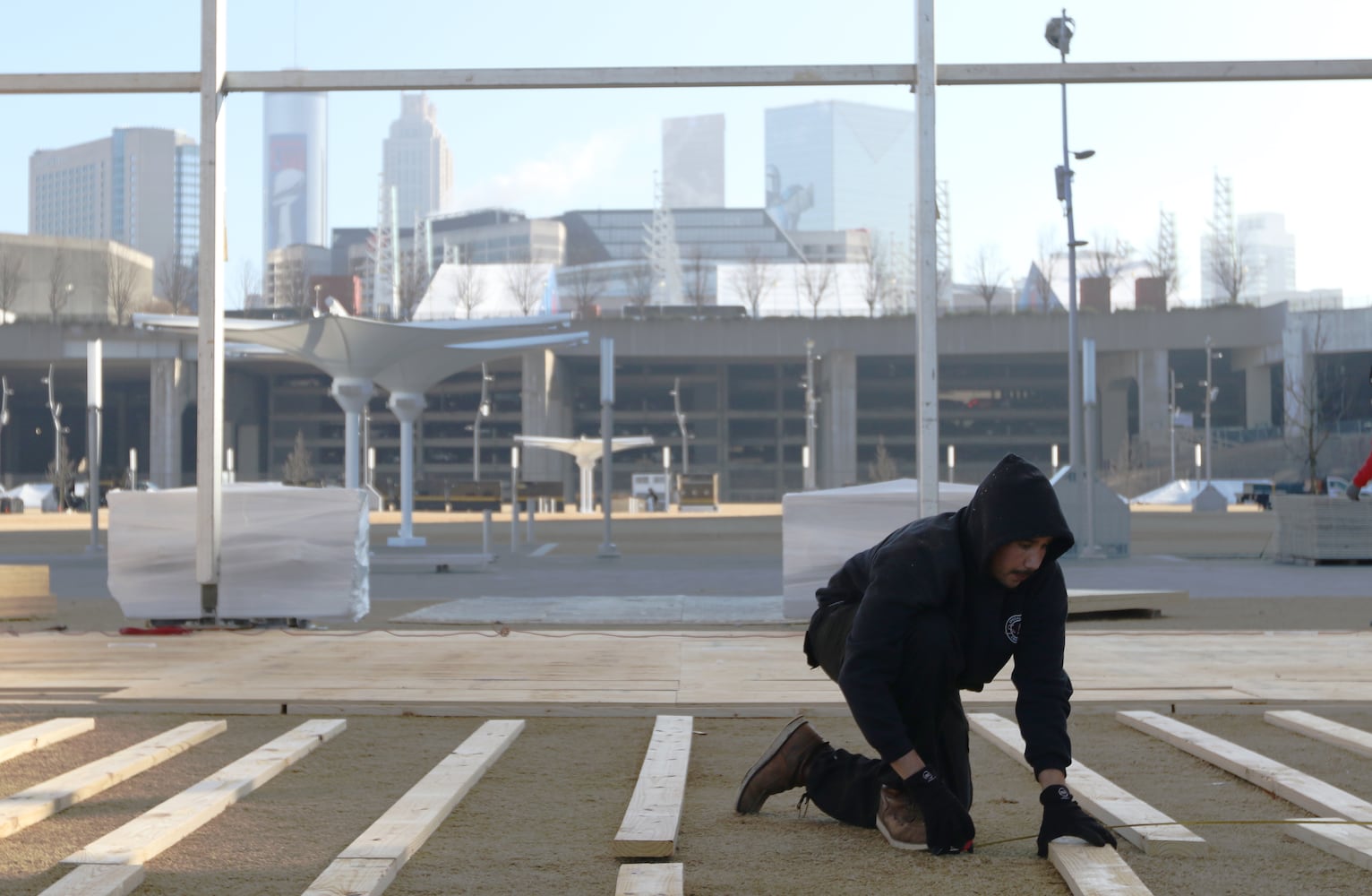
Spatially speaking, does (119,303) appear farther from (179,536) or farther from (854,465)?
(179,536)

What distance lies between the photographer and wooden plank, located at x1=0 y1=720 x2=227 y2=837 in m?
4.50

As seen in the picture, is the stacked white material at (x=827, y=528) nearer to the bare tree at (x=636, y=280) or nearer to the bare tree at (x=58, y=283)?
the bare tree at (x=58, y=283)

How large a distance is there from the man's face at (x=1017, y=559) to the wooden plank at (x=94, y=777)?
310cm

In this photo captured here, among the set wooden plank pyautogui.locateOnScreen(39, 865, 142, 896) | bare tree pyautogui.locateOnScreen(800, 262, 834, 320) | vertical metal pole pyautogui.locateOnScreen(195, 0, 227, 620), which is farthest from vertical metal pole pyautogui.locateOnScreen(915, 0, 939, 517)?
bare tree pyautogui.locateOnScreen(800, 262, 834, 320)

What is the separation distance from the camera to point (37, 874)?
3.80 m

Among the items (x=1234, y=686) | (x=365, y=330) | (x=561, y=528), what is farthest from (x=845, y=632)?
(x=561, y=528)

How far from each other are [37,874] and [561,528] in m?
37.2

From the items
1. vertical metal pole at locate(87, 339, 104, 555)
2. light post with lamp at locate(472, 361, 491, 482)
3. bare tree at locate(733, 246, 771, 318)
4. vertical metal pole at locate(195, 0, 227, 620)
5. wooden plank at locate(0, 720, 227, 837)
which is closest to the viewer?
wooden plank at locate(0, 720, 227, 837)

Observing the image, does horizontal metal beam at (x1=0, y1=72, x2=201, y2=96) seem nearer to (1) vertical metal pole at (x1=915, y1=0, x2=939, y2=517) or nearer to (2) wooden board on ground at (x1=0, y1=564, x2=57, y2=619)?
(2) wooden board on ground at (x1=0, y1=564, x2=57, y2=619)

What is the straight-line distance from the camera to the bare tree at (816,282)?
116 m

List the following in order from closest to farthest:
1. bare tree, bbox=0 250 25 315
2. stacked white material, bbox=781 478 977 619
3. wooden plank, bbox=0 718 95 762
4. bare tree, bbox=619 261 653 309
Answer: wooden plank, bbox=0 718 95 762 < stacked white material, bbox=781 478 977 619 < bare tree, bbox=0 250 25 315 < bare tree, bbox=619 261 653 309

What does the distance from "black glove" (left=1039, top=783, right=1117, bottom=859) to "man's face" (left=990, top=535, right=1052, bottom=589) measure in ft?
2.04

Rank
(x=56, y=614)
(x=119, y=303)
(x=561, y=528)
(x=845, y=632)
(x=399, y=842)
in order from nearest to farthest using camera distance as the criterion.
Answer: (x=399, y=842)
(x=845, y=632)
(x=56, y=614)
(x=561, y=528)
(x=119, y=303)

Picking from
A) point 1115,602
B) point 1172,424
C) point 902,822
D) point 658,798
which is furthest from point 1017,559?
point 1172,424
